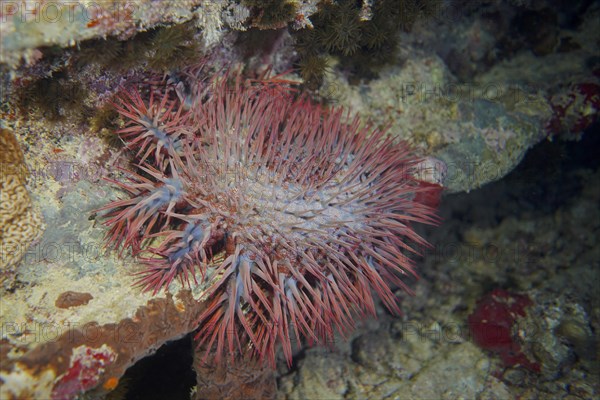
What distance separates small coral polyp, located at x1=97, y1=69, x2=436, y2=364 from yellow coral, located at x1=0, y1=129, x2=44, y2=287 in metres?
0.61

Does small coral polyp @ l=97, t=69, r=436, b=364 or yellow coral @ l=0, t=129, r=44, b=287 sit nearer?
yellow coral @ l=0, t=129, r=44, b=287

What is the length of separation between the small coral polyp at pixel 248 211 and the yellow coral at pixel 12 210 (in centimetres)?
61

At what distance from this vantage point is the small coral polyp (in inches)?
129

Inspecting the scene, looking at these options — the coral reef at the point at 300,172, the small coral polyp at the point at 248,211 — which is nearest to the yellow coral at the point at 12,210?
the coral reef at the point at 300,172

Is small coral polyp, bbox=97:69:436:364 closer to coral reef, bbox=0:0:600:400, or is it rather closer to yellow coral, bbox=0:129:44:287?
coral reef, bbox=0:0:600:400

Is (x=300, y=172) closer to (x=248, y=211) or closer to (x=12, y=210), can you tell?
(x=248, y=211)

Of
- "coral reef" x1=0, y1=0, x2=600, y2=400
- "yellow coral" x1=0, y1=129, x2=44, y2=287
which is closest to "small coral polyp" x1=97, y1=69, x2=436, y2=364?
"coral reef" x1=0, y1=0, x2=600, y2=400

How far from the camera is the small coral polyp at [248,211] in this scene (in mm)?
3270

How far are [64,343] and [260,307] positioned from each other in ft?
4.88

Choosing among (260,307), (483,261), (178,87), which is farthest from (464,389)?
(178,87)

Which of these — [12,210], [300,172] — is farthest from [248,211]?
[12,210]

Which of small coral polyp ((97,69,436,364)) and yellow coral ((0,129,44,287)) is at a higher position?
small coral polyp ((97,69,436,364))

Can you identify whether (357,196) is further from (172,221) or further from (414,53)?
(414,53)

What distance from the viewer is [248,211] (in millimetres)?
3236
